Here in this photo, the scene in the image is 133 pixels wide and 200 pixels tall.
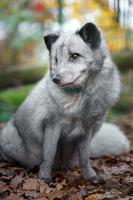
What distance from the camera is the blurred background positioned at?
416 inches

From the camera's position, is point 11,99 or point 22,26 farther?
point 22,26

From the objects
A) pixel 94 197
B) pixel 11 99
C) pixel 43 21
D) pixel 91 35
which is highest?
pixel 43 21

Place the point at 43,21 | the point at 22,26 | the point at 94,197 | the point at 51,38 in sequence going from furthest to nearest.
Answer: the point at 22,26, the point at 43,21, the point at 51,38, the point at 94,197

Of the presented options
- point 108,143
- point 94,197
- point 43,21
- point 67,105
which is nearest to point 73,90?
point 67,105

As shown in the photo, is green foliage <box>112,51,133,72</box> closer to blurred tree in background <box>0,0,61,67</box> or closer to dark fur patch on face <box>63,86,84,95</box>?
blurred tree in background <box>0,0,61,67</box>

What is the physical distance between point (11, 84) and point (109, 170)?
5.31 m

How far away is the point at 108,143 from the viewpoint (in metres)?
6.88

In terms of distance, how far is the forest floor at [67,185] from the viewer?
493cm

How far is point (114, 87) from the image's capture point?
557 centimetres

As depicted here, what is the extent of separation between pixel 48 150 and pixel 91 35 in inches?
53.1

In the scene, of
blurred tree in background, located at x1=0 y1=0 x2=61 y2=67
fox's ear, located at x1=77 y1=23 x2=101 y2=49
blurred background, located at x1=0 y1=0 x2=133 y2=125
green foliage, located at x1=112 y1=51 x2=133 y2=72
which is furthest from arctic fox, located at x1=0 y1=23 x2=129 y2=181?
blurred tree in background, located at x1=0 y1=0 x2=61 y2=67

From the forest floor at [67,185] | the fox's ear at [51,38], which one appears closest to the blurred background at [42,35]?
the fox's ear at [51,38]

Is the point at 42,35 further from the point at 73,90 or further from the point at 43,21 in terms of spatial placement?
the point at 43,21

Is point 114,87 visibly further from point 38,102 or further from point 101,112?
point 38,102
